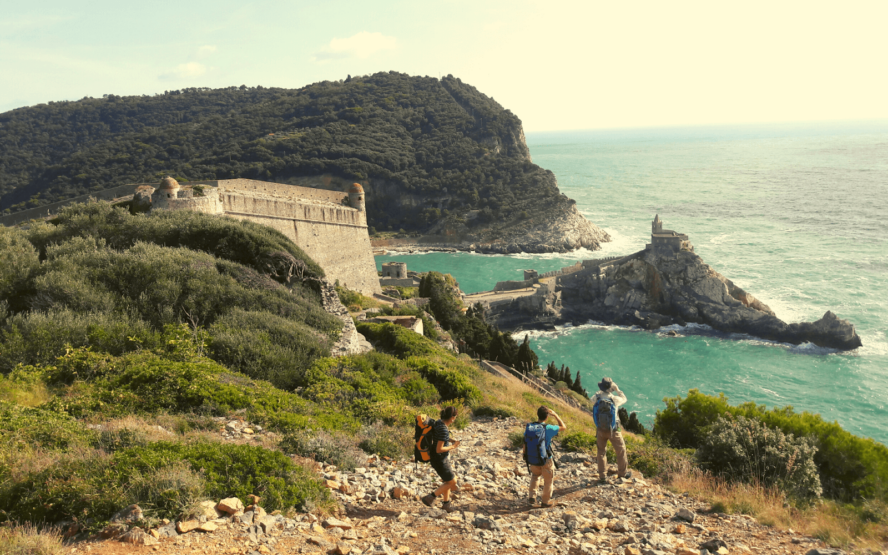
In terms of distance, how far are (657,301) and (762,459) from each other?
43.8 meters

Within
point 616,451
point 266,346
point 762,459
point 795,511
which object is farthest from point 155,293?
Answer: point 795,511

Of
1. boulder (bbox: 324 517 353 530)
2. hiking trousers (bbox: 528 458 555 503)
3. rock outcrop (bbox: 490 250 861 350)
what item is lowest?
rock outcrop (bbox: 490 250 861 350)

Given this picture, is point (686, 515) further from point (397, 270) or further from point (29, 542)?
point (397, 270)

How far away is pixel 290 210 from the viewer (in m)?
25.3

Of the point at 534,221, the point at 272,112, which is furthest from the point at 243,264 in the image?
the point at 272,112

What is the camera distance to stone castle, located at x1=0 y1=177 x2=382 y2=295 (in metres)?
19.9

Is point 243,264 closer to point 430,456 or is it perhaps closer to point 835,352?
point 430,456

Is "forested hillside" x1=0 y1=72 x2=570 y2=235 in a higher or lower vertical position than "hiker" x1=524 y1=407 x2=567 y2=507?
higher

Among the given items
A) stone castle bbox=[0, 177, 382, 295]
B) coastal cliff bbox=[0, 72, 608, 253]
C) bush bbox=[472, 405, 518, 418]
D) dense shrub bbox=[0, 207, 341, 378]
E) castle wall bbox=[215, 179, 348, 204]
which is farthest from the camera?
coastal cliff bbox=[0, 72, 608, 253]

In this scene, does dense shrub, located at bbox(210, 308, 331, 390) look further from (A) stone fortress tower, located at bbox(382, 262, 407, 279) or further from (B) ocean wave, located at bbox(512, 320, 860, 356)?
(B) ocean wave, located at bbox(512, 320, 860, 356)

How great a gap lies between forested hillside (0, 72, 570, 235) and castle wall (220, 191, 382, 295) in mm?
42980

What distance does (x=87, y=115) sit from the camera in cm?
9769

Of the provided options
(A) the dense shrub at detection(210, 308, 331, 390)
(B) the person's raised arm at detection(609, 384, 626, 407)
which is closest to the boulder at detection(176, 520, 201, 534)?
(B) the person's raised arm at detection(609, 384, 626, 407)

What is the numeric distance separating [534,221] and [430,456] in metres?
79.1
